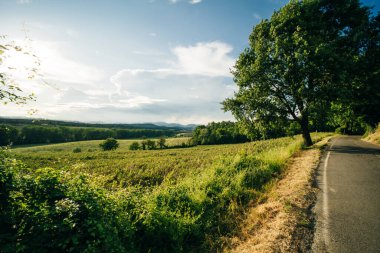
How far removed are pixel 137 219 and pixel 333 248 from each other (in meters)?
4.68

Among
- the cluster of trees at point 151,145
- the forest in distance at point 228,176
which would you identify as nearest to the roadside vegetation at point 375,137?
the forest in distance at point 228,176

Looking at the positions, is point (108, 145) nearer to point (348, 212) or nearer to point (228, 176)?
point (228, 176)

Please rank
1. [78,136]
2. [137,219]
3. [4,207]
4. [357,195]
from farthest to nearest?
[78,136] < [357,195] < [137,219] < [4,207]

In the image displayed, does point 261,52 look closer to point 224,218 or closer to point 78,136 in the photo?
point 224,218

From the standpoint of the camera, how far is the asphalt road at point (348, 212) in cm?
458

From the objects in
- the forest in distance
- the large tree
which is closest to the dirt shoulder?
the forest in distance

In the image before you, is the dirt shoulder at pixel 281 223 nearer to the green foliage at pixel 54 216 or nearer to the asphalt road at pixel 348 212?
the asphalt road at pixel 348 212

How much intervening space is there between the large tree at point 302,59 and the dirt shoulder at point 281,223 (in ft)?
39.4

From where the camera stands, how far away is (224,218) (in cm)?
667

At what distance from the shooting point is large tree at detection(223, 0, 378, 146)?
56.4 feet

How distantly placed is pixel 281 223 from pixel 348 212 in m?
2.19

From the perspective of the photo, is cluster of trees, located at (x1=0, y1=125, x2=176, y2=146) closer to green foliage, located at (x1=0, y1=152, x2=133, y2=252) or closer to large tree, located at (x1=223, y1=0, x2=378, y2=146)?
large tree, located at (x1=223, y1=0, x2=378, y2=146)

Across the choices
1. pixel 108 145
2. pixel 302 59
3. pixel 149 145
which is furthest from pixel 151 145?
pixel 302 59

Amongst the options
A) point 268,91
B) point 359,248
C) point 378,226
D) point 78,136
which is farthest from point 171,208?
point 78,136
